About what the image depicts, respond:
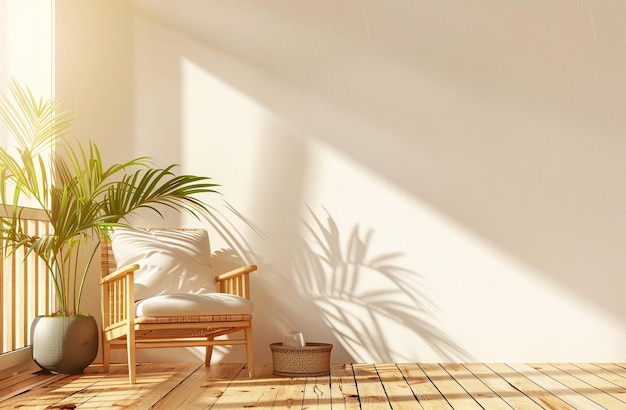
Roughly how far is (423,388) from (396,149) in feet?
5.38

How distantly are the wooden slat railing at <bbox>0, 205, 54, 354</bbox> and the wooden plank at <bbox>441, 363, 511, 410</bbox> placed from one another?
2.32 m

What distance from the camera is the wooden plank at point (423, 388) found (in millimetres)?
3234

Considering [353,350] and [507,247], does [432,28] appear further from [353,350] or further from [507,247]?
[353,350]

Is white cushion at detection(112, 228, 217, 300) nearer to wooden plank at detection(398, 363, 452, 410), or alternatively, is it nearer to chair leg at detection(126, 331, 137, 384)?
chair leg at detection(126, 331, 137, 384)

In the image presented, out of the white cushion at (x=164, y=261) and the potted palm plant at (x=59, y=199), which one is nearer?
the potted palm plant at (x=59, y=199)

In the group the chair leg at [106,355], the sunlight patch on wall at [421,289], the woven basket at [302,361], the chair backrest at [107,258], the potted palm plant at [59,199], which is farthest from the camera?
the sunlight patch on wall at [421,289]

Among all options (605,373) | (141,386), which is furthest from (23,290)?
(605,373)

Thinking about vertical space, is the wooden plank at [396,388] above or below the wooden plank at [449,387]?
above

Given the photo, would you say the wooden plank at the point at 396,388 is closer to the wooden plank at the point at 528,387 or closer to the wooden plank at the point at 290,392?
the wooden plank at the point at 290,392

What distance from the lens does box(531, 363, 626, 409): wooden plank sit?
11.1 ft

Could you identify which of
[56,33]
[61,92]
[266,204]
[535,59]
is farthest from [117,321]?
[535,59]

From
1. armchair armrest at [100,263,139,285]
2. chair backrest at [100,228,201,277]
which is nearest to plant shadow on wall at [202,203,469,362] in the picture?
chair backrest at [100,228,201,277]

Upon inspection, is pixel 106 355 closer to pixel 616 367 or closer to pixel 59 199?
pixel 59 199

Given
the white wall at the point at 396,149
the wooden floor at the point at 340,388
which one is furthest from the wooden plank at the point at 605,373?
the white wall at the point at 396,149
